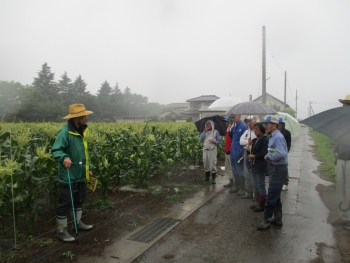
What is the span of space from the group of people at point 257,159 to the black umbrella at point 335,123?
0.63 m

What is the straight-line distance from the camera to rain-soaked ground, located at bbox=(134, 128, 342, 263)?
12.7ft

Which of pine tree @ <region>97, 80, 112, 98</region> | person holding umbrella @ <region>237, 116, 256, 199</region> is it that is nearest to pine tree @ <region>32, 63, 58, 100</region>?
pine tree @ <region>97, 80, 112, 98</region>

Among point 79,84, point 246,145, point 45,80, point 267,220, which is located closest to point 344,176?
point 267,220

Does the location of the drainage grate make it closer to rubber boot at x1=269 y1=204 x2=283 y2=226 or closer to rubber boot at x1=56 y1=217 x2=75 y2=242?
rubber boot at x1=56 y1=217 x2=75 y2=242

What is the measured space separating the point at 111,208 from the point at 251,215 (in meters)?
2.86

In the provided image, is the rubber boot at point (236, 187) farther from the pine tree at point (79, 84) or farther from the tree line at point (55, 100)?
the pine tree at point (79, 84)

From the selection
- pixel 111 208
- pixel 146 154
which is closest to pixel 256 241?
pixel 111 208

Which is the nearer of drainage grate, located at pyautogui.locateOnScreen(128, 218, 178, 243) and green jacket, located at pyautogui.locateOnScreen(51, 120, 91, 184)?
green jacket, located at pyautogui.locateOnScreen(51, 120, 91, 184)

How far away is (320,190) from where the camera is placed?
25.1 ft

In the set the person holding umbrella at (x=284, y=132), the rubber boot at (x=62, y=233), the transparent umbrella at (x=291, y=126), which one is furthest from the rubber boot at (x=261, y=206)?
the transparent umbrella at (x=291, y=126)

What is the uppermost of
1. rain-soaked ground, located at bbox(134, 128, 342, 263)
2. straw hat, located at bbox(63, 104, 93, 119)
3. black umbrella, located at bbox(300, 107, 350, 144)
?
straw hat, located at bbox(63, 104, 93, 119)

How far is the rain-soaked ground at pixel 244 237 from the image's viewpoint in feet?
12.7

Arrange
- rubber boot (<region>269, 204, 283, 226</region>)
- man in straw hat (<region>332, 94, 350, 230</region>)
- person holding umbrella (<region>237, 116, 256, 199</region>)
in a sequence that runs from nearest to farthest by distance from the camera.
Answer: man in straw hat (<region>332, 94, 350, 230</region>)
rubber boot (<region>269, 204, 283, 226</region>)
person holding umbrella (<region>237, 116, 256, 199</region>)

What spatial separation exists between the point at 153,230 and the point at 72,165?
5.78 ft
